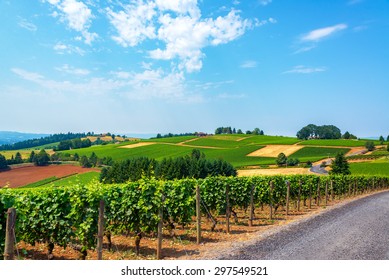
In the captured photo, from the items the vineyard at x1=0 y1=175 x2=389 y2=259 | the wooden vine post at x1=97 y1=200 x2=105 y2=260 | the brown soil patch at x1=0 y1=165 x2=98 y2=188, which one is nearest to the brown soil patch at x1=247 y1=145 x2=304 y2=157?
the brown soil patch at x1=0 y1=165 x2=98 y2=188

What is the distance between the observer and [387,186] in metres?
60.3

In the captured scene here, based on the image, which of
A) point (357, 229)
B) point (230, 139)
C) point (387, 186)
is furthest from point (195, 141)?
point (357, 229)

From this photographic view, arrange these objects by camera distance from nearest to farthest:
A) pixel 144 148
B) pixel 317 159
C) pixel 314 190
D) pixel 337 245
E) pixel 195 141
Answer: pixel 337 245, pixel 314 190, pixel 317 159, pixel 144 148, pixel 195 141

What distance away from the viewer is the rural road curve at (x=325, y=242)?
10.4 metres

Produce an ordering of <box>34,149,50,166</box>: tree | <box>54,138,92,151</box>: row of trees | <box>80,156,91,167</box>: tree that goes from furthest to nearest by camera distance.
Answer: <box>54,138,92,151</box>: row of trees, <box>34,149,50,166</box>: tree, <box>80,156,91,167</box>: tree

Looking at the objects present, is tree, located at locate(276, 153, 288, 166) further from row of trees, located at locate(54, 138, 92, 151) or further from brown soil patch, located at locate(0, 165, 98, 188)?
row of trees, located at locate(54, 138, 92, 151)

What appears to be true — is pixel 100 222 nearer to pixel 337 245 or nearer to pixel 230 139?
pixel 337 245

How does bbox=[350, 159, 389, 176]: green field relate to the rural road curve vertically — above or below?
below

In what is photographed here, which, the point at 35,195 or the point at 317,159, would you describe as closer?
the point at 35,195

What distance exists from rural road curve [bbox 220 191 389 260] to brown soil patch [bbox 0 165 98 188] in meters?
85.0

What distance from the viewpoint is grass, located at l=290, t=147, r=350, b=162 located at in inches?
4375

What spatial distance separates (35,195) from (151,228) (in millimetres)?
4524

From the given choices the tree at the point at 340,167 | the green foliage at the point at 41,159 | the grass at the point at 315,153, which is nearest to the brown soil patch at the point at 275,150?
the grass at the point at 315,153

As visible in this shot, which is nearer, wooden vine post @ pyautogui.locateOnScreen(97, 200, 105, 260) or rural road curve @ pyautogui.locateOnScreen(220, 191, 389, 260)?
wooden vine post @ pyautogui.locateOnScreen(97, 200, 105, 260)
